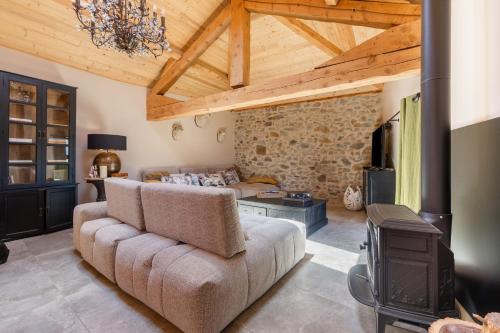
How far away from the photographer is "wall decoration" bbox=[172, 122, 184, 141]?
5417 millimetres

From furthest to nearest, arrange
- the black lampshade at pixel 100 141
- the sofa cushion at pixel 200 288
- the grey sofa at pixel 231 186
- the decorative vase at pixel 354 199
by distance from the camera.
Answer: the grey sofa at pixel 231 186
the decorative vase at pixel 354 199
the black lampshade at pixel 100 141
the sofa cushion at pixel 200 288

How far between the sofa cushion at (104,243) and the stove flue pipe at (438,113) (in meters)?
2.41

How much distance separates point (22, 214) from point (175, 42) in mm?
3518

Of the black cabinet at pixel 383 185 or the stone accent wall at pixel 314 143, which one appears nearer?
the black cabinet at pixel 383 185

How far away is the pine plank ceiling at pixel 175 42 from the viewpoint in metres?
3.02

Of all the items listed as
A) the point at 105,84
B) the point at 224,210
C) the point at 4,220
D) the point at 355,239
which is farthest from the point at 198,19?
the point at 355,239

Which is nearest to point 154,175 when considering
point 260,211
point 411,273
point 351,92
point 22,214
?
point 22,214

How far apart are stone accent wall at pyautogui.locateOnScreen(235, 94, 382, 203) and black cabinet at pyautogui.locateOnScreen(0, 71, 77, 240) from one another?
4292mm

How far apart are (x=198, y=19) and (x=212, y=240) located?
12.6 ft

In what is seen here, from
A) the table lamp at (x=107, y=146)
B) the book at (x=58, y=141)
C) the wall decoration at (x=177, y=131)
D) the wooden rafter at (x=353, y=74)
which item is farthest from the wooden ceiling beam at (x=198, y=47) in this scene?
the book at (x=58, y=141)

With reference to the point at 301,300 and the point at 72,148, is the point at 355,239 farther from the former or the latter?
the point at 72,148

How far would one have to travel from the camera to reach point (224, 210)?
1.51 m

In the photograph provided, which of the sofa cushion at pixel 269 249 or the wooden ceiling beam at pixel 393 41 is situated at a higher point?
the wooden ceiling beam at pixel 393 41

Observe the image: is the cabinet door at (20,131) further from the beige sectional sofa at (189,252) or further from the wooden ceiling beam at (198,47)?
the wooden ceiling beam at (198,47)
